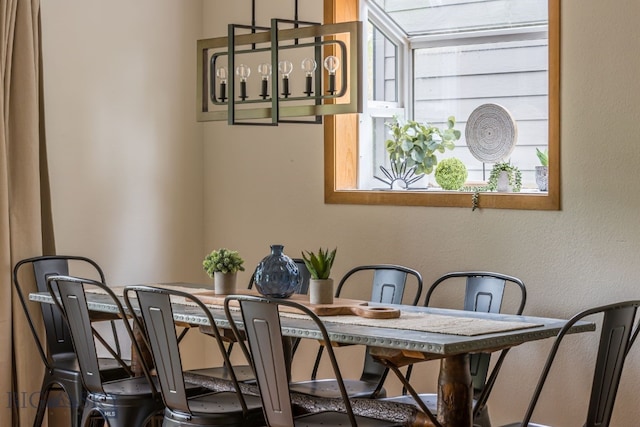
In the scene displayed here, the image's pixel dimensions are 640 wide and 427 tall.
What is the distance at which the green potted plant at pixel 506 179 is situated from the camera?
170 inches

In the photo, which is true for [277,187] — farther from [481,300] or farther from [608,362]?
[608,362]

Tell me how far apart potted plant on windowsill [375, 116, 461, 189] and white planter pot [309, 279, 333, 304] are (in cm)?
122

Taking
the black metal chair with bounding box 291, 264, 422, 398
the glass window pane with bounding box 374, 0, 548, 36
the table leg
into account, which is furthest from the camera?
the glass window pane with bounding box 374, 0, 548, 36

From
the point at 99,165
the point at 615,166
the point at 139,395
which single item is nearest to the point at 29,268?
the point at 99,165

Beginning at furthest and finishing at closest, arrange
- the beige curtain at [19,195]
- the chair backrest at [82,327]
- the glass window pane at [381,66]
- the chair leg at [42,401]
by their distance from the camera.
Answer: the glass window pane at [381,66]
the beige curtain at [19,195]
the chair leg at [42,401]
the chair backrest at [82,327]

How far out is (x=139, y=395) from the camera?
3662 mm

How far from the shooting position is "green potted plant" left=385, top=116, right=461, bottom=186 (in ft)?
15.3

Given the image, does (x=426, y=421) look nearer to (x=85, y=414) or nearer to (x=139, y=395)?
(x=139, y=395)

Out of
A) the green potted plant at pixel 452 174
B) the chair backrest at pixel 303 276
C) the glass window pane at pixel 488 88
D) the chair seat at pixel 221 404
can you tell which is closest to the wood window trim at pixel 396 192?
the green potted plant at pixel 452 174

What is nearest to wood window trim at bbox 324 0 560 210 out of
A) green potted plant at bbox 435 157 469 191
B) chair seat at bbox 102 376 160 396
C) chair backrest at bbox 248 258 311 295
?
green potted plant at bbox 435 157 469 191

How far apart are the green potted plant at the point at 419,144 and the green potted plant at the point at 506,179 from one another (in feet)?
1.19

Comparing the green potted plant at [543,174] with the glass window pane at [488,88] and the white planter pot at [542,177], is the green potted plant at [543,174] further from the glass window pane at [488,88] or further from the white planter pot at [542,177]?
the glass window pane at [488,88]

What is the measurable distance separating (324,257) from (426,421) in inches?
28.9

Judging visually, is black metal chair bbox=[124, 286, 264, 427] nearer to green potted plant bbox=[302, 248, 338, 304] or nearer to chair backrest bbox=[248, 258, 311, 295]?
green potted plant bbox=[302, 248, 338, 304]
